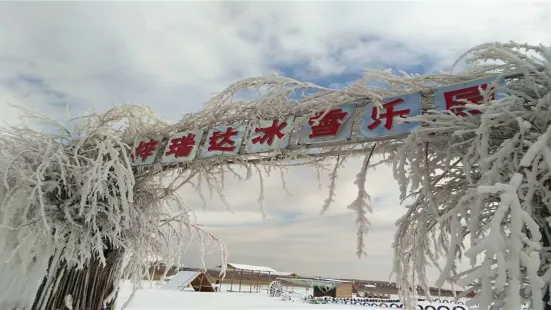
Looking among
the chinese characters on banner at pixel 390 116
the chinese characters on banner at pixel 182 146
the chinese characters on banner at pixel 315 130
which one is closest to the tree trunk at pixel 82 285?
the chinese characters on banner at pixel 315 130

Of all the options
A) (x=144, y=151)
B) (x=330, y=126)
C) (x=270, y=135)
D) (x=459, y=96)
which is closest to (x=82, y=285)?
(x=144, y=151)

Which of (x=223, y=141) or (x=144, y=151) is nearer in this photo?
(x=223, y=141)

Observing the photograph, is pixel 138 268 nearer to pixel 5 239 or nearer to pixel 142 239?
pixel 142 239

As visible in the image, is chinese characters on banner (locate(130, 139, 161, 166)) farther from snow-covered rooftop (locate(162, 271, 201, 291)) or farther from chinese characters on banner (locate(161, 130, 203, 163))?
snow-covered rooftop (locate(162, 271, 201, 291))

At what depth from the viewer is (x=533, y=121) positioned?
1970mm

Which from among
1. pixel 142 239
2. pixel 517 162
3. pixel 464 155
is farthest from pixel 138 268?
pixel 517 162

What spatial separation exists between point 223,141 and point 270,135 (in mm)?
494

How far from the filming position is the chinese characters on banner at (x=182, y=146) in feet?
12.0

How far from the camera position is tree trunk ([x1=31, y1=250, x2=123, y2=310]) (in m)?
3.67

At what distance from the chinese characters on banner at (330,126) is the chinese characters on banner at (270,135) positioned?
5.3 inches

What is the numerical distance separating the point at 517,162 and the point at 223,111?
2399 mm

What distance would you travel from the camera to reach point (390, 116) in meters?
2.67

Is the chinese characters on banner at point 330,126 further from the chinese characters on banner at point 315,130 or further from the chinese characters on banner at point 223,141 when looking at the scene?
the chinese characters on banner at point 223,141

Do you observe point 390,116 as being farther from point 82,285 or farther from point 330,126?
point 82,285
